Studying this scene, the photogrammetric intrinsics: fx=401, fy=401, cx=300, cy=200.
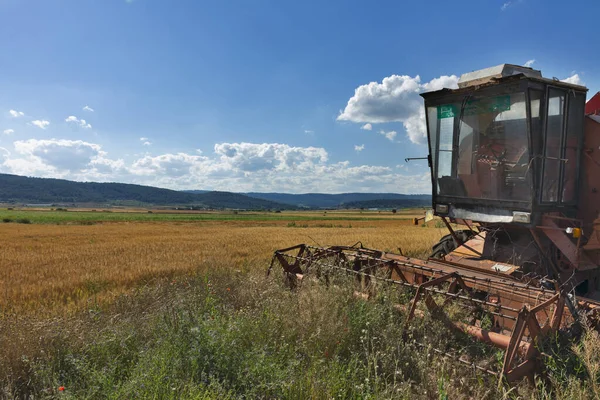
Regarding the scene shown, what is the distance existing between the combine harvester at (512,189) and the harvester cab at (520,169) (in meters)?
0.01

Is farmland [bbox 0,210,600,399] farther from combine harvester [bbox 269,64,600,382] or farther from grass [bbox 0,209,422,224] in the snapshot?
grass [bbox 0,209,422,224]

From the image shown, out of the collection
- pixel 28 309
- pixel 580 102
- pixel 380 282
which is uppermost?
pixel 580 102

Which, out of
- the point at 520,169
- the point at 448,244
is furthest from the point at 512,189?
the point at 448,244

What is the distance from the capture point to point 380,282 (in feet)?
15.1

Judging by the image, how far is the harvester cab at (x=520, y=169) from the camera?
5.36 meters

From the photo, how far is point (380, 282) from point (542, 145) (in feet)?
9.70

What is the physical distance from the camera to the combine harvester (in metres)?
5.31

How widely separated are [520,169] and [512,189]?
30 cm

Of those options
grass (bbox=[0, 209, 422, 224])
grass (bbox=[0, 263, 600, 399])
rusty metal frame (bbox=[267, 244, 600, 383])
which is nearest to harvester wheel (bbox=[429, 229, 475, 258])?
rusty metal frame (bbox=[267, 244, 600, 383])

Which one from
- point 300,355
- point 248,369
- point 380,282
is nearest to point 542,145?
point 380,282

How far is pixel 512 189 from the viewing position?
5629mm

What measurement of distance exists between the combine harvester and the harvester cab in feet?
0.05

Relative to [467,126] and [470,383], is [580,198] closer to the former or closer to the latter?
[467,126]

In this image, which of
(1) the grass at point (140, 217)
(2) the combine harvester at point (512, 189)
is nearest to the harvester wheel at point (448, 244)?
(2) the combine harvester at point (512, 189)
